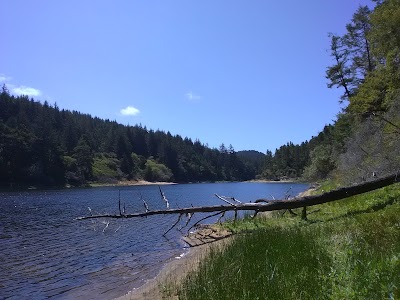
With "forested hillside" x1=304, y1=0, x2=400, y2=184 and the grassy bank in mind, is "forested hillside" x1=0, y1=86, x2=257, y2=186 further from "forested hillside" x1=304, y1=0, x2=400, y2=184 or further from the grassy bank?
the grassy bank

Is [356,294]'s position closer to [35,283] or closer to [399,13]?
[35,283]

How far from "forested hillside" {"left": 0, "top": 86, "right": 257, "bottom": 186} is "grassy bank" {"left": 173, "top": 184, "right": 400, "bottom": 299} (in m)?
108

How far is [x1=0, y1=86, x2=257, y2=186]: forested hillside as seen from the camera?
360 ft

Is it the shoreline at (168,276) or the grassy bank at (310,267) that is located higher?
the grassy bank at (310,267)

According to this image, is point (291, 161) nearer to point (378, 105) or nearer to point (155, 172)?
point (155, 172)

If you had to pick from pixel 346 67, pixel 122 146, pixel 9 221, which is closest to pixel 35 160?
pixel 122 146

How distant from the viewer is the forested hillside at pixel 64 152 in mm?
109750

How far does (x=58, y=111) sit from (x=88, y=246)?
17280cm

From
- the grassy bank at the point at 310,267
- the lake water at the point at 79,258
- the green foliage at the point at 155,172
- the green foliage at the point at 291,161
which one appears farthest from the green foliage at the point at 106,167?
the grassy bank at the point at 310,267

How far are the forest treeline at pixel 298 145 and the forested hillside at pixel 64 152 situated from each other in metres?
0.30

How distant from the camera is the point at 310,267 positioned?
780 centimetres

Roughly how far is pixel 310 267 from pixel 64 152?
134 meters

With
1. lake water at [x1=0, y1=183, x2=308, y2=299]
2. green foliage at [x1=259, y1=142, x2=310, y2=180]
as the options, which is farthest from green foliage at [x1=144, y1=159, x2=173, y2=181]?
lake water at [x1=0, y1=183, x2=308, y2=299]

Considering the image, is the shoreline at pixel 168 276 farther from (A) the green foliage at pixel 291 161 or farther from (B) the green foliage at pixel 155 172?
(A) the green foliage at pixel 291 161
